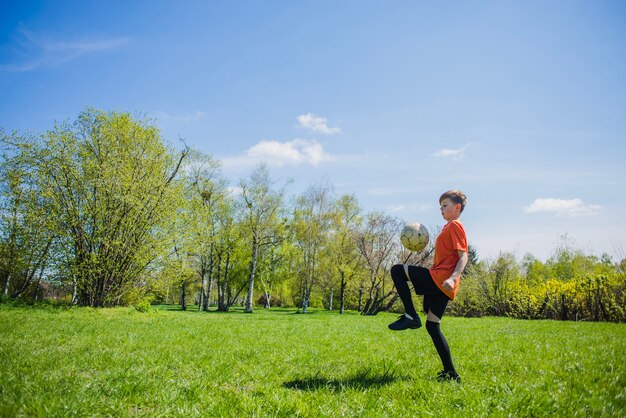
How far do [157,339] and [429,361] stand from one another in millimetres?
6228

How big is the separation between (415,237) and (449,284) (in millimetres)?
1817

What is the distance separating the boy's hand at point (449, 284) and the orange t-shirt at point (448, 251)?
0.23 feet

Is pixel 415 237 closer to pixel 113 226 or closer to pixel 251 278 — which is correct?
pixel 113 226

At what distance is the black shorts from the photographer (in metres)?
4.64

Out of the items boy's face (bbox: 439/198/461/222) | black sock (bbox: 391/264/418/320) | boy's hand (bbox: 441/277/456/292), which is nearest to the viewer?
boy's hand (bbox: 441/277/456/292)

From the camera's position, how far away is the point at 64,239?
60.7ft

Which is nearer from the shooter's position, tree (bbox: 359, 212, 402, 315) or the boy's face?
the boy's face

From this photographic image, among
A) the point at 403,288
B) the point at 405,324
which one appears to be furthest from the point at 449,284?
the point at 405,324

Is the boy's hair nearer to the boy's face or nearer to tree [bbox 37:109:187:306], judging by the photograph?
the boy's face

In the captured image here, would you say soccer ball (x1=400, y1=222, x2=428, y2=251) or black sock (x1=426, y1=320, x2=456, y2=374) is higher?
soccer ball (x1=400, y1=222, x2=428, y2=251)

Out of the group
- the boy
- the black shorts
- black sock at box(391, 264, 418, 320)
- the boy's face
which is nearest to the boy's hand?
the boy

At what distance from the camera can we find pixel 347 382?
451 centimetres

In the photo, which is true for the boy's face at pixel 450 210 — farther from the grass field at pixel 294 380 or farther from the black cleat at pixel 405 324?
the grass field at pixel 294 380

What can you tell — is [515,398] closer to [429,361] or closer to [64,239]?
[429,361]
